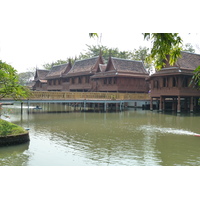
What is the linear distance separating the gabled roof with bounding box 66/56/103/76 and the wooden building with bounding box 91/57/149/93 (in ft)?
4.36

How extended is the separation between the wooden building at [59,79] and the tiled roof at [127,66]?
12357 millimetres

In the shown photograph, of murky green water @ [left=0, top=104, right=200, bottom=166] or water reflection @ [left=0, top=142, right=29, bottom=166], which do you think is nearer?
water reflection @ [left=0, top=142, right=29, bottom=166]

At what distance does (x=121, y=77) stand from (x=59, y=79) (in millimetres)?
16758

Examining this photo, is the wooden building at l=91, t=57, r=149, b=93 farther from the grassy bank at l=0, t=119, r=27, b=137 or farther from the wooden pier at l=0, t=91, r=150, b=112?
the grassy bank at l=0, t=119, r=27, b=137

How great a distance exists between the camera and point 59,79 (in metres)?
49.2

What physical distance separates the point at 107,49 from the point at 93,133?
152 feet

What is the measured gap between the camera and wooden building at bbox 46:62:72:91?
47281mm

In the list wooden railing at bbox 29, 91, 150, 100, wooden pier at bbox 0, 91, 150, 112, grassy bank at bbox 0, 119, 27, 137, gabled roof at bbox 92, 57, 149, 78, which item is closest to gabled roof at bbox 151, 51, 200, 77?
wooden railing at bbox 29, 91, 150, 100

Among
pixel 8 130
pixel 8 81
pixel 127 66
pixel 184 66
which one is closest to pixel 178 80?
pixel 184 66

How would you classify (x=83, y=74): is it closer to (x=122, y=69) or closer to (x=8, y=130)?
(x=122, y=69)

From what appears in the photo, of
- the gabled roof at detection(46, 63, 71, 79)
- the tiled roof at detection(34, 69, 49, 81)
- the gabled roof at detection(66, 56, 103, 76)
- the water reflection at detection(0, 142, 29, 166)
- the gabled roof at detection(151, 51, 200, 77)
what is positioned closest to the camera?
the water reflection at detection(0, 142, 29, 166)

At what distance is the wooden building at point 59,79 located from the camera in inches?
Answer: 1861

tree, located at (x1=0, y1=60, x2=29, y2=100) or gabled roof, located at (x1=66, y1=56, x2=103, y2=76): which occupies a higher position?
gabled roof, located at (x1=66, y1=56, x2=103, y2=76)

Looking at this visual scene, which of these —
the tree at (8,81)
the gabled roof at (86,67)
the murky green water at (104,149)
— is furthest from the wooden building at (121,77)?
the tree at (8,81)
